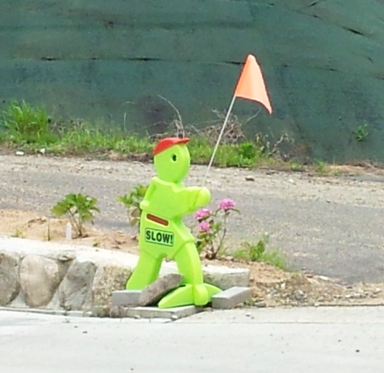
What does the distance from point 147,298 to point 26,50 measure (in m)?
9.59

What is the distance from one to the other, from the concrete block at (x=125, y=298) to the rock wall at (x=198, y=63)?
8.17 meters

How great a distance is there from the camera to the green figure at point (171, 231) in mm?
6730

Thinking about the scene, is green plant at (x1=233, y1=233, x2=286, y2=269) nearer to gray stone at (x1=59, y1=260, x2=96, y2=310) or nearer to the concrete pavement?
the concrete pavement

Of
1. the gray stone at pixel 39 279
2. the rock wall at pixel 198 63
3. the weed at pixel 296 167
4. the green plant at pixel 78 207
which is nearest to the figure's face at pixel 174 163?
the gray stone at pixel 39 279

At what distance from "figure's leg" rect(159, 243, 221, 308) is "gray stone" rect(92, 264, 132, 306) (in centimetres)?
59

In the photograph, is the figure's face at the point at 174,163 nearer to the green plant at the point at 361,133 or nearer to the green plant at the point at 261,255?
the green plant at the point at 261,255

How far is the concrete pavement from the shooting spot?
524 cm

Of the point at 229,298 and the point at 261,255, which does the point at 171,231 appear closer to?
A: the point at 229,298

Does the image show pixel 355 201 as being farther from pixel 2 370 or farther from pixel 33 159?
pixel 2 370

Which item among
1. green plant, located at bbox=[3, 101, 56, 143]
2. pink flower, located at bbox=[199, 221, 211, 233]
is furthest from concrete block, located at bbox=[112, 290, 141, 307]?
green plant, located at bbox=[3, 101, 56, 143]

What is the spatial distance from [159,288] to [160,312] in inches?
6.8

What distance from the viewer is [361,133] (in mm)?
14953

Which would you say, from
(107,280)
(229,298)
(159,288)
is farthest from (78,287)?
(229,298)

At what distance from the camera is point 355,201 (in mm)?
11297
